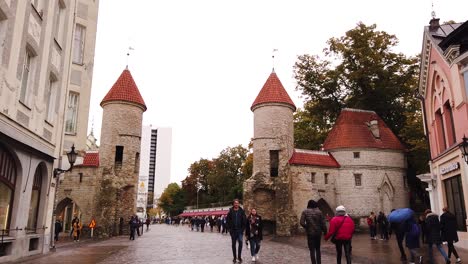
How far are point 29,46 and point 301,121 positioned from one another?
36.9 m

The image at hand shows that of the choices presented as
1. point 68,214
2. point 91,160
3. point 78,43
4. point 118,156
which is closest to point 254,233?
point 78,43

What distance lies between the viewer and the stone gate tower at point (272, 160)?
31.3 meters

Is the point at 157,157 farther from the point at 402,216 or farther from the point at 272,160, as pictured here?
the point at 402,216

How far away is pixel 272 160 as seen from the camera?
3338 centimetres

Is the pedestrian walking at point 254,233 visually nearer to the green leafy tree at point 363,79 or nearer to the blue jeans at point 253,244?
the blue jeans at point 253,244

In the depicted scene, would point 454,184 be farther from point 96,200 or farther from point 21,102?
point 96,200

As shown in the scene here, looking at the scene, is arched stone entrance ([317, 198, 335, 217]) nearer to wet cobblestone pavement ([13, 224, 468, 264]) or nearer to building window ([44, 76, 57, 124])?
wet cobblestone pavement ([13, 224, 468, 264])

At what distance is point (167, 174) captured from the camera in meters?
147

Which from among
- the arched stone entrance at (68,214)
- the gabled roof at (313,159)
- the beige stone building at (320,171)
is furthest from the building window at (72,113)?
the arched stone entrance at (68,214)

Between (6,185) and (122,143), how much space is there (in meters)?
21.1

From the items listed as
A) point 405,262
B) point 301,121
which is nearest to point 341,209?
point 405,262

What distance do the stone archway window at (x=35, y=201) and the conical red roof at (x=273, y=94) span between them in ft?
72.3

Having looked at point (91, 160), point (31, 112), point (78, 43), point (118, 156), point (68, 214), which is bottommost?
point (68, 214)

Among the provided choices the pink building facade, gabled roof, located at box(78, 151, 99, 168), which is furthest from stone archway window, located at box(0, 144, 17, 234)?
gabled roof, located at box(78, 151, 99, 168)
